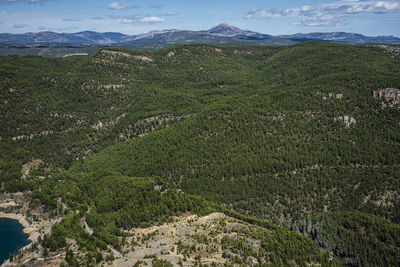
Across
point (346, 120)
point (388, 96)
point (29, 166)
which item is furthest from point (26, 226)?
point (388, 96)

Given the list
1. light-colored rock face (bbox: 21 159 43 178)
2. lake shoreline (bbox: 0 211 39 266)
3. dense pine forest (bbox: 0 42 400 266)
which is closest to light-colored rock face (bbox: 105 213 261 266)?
dense pine forest (bbox: 0 42 400 266)

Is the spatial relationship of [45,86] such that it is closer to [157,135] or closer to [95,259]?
[157,135]

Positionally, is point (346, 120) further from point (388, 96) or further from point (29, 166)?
point (29, 166)

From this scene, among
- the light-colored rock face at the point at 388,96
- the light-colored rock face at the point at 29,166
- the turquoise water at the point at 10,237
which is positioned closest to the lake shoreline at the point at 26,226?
the turquoise water at the point at 10,237

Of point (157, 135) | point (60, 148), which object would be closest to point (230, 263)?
point (157, 135)

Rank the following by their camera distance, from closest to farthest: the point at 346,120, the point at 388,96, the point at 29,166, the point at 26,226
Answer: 1. the point at 26,226
2. the point at 29,166
3. the point at 346,120
4. the point at 388,96
